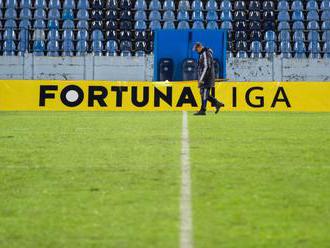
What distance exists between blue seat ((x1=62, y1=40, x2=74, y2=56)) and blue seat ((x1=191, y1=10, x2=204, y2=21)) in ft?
16.0

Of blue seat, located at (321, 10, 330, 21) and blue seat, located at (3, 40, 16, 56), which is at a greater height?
blue seat, located at (321, 10, 330, 21)

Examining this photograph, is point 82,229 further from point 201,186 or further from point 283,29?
point 283,29

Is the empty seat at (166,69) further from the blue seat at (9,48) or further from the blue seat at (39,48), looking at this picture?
the blue seat at (9,48)

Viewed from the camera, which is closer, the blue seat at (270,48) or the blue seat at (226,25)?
the blue seat at (270,48)

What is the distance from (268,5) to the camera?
92.4 feet

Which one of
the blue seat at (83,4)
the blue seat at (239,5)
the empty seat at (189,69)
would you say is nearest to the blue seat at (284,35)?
the blue seat at (239,5)

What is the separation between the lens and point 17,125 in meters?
12.9

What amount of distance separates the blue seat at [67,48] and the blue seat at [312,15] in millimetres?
9309

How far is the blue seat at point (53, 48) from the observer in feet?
87.6

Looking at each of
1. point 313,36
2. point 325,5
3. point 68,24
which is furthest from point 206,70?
point 325,5

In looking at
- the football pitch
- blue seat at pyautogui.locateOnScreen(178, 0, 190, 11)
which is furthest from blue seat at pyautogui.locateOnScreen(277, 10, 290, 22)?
the football pitch

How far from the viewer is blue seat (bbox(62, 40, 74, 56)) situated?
2683cm

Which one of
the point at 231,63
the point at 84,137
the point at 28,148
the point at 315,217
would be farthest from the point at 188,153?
the point at 231,63

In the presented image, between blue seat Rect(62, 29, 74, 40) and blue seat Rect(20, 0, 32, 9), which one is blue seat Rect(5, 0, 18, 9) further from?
blue seat Rect(62, 29, 74, 40)
